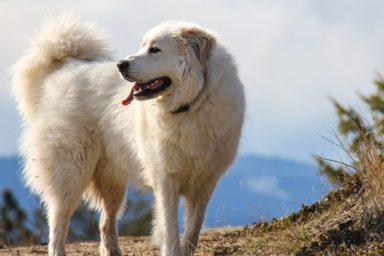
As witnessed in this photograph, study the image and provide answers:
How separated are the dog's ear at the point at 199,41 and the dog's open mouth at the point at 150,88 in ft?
0.99

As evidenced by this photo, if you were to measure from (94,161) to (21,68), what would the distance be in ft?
4.38

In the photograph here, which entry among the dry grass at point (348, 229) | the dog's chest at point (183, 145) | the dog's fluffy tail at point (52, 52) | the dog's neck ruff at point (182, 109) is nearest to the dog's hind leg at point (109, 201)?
the dog's fluffy tail at point (52, 52)

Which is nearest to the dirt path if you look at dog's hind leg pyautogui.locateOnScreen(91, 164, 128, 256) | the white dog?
Answer: dog's hind leg pyautogui.locateOnScreen(91, 164, 128, 256)

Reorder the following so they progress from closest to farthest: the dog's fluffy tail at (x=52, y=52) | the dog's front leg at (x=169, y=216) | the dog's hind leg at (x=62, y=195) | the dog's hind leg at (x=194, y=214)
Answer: the dog's front leg at (x=169, y=216), the dog's hind leg at (x=194, y=214), the dog's hind leg at (x=62, y=195), the dog's fluffy tail at (x=52, y=52)

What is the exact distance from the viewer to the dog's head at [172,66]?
21.3ft

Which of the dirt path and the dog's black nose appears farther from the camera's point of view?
the dirt path

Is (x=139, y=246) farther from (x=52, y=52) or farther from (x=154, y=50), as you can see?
(x=154, y=50)

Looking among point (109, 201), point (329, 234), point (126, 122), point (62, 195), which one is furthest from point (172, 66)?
point (109, 201)

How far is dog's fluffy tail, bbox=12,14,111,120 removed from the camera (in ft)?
26.8

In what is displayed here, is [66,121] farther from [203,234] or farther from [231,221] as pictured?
[231,221]

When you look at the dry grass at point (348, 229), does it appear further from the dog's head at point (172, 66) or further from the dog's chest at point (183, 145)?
the dog's head at point (172, 66)

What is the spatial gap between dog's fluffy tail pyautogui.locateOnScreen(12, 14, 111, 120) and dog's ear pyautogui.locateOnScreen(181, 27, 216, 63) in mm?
1896

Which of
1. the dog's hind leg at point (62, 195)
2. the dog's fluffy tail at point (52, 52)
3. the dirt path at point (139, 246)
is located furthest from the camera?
the dog's fluffy tail at point (52, 52)

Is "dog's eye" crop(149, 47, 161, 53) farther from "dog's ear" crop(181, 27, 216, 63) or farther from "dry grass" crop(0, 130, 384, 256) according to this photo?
"dry grass" crop(0, 130, 384, 256)
